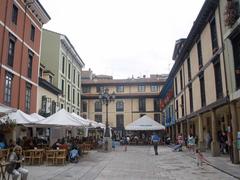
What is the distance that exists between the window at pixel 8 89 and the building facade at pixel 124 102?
3477cm

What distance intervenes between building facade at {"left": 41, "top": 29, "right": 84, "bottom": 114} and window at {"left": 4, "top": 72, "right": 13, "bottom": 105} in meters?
13.1

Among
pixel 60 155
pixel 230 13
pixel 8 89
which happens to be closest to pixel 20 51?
pixel 8 89

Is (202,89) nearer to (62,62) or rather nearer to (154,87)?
(62,62)

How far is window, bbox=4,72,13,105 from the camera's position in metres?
19.8

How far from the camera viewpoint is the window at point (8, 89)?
1984 centimetres

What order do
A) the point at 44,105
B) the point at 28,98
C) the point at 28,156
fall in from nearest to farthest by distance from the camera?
1. the point at 28,156
2. the point at 28,98
3. the point at 44,105

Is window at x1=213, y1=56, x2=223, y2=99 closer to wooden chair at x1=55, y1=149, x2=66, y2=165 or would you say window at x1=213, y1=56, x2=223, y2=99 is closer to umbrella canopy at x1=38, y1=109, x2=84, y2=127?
umbrella canopy at x1=38, y1=109, x2=84, y2=127

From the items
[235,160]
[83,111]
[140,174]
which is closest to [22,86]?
[140,174]

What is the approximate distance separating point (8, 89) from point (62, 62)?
53.1ft

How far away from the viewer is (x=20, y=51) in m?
22.2

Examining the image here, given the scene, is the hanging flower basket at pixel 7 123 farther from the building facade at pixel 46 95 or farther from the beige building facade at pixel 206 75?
the building facade at pixel 46 95

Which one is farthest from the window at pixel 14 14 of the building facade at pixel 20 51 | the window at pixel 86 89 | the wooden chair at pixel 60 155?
the window at pixel 86 89

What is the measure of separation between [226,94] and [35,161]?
1056cm

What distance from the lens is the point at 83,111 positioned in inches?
2208
